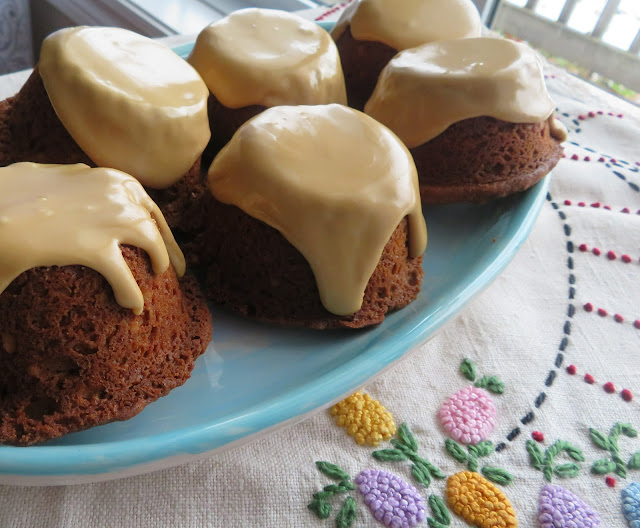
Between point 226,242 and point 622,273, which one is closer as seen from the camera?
point 226,242

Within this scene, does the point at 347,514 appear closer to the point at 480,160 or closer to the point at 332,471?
the point at 332,471

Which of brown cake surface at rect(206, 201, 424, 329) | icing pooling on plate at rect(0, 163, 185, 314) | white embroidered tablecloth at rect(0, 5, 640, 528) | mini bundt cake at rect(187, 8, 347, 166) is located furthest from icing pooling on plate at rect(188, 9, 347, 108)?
white embroidered tablecloth at rect(0, 5, 640, 528)

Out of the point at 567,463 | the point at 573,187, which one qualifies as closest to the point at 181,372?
the point at 567,463

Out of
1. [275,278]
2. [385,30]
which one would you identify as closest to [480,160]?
[385,30]

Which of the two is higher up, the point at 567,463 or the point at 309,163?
the point at 309,163

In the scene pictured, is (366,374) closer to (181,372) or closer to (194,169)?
(181,372)

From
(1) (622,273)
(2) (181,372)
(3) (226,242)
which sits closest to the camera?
(2) (181,372)

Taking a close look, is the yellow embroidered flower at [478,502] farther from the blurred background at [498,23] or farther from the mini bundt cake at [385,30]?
the blurred background at [498,23]
